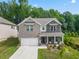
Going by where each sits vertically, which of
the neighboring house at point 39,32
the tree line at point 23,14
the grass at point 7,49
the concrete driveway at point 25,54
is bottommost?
the concrete driveway at point 25,54

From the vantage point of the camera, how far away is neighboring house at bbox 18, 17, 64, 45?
5347 cm

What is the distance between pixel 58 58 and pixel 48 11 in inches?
2737

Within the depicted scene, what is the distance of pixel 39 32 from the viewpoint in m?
55.3

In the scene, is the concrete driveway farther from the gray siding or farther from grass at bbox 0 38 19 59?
the gray siding

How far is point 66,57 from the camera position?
1195 inches

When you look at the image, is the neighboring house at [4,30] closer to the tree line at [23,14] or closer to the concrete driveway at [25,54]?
the concrete driveway at [25,54]

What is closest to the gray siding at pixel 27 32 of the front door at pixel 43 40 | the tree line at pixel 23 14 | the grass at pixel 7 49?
the front door at pixel 43 40

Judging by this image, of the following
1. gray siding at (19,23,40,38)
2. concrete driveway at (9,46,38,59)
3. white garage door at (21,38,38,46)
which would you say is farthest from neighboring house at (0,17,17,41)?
concrete driveway at (9,46,38,59)

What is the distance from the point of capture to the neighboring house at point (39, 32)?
2105 inches

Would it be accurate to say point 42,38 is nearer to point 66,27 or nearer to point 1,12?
point 66,27

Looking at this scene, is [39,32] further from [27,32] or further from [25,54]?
[25,54]

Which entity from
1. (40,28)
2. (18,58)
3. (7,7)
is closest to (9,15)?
(7,7)

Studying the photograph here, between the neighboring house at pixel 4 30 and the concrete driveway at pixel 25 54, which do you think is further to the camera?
the neighboring house at pixel 4 30

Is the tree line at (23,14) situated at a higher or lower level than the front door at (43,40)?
higher
